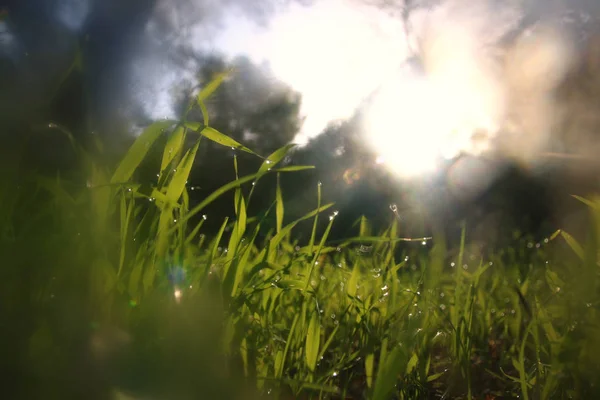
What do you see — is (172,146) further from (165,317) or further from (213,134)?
(165,317)

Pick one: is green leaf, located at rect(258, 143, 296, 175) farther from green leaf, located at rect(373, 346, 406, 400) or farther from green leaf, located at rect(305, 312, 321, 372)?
green leaf, located at rect(373, 346, 406, 400)

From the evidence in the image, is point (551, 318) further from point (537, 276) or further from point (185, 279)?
point (537, 276)

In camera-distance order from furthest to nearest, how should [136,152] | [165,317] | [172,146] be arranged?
[172,146]
[136,152]
[165,317]

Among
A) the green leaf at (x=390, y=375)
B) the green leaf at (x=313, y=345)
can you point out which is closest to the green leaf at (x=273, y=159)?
the green leaf at (x=313, y=345)

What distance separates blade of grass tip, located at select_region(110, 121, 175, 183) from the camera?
862 millimetres

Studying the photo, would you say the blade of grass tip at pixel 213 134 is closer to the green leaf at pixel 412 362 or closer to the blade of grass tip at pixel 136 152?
the blade of grass tip at pixel 136 152

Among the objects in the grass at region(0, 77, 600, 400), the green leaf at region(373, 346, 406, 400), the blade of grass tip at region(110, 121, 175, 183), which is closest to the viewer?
the grass at region(0, 77, 600, 400)

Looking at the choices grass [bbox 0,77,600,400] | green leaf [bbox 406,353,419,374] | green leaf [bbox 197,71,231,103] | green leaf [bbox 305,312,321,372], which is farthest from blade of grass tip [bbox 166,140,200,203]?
green leaf [bbox 406,353,419,374]

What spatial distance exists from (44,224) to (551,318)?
100 cm

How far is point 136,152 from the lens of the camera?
875 millimetres

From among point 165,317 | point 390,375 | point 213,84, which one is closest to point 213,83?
point 213,84

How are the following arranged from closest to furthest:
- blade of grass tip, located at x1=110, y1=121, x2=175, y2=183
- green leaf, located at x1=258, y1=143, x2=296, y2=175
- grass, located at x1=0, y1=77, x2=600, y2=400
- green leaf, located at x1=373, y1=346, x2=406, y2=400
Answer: grass, located at x1=0, y1=77, x2=600, y2=400 < green leaf, located at x1=373, y1=346, x2=406, y2=400 < blade of grass tip, located at x1=110, y1=121, x2=175, y2=183 < green leaf, located at x1=258, y1=143, x2=296, y2=175

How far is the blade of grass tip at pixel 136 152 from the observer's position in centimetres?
86

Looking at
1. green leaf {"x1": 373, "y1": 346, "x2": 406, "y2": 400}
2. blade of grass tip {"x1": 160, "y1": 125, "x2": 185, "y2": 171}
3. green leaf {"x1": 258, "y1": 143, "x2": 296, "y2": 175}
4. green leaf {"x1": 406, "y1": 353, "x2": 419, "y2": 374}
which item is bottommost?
green leaf {"x1": 373, "y1": 346, "x2": 406, "y2": 400}
